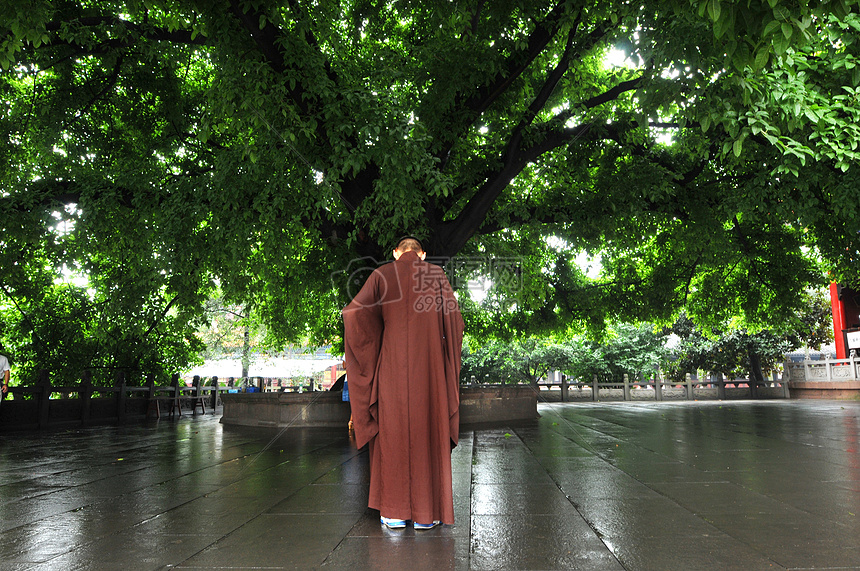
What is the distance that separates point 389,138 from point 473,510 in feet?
16.3

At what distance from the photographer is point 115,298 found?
1233 centimetres

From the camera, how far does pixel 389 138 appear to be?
7328mm

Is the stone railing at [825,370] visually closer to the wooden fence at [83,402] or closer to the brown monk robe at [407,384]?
the brown monk robe at [407,384]

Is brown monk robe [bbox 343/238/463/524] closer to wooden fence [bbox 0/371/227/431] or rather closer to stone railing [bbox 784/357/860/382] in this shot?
wooden fence [bbox 0/371/227/431]

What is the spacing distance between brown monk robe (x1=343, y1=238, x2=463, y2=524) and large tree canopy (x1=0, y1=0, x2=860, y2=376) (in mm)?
2839

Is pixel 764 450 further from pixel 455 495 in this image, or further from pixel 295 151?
pixel 295 151

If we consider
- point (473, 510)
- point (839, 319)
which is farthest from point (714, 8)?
point (839, 319)

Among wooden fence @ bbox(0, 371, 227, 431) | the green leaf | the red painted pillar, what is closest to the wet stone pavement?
the green leaf

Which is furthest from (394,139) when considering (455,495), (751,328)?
(751,328)

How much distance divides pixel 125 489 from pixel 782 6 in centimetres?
679

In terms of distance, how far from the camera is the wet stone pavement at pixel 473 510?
10.1 ft

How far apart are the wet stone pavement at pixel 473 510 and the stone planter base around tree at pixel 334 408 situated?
413cm

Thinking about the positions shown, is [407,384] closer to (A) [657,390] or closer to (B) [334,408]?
(B) [334,408]

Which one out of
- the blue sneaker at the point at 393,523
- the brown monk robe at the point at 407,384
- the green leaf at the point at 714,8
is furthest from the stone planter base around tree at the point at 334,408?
the green leaf at the point at 714,8
